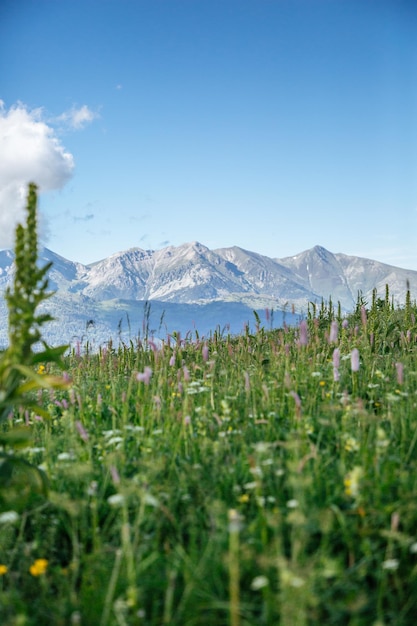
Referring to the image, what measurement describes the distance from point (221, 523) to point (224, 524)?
109 millimetres

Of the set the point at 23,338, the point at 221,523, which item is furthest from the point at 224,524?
the point at 23,338

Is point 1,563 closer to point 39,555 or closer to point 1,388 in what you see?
point 39,555

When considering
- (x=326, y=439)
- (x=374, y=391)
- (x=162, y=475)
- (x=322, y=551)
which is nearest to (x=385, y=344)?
(x=374, y=391)

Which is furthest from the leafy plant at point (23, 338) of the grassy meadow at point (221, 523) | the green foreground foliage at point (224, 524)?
the green foreground foliage at point (224, 524)

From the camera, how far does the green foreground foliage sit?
8.54ft

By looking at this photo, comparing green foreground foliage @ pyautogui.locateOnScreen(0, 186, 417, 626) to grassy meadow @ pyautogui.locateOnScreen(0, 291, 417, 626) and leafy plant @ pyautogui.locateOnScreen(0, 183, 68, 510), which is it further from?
leafy plant @ pyautogui.locateOnScreen(0, 183, 68, 510)

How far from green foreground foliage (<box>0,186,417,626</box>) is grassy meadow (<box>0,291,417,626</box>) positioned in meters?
0.01

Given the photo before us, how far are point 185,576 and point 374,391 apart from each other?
3479 mm

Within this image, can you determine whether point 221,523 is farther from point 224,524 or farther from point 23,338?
point 23,338

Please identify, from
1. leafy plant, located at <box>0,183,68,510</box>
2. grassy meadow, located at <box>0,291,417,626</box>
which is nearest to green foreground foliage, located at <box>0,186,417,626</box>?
grassy meadow, located at <box>0,291,417,626</box>

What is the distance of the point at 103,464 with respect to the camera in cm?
407

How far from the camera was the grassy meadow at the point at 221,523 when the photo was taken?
Result: 8.54ft

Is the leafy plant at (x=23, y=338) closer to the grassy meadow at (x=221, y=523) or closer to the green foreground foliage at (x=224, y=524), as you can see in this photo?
the grassy meadow at (x=221, y=523)

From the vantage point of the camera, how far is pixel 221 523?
120 inches
